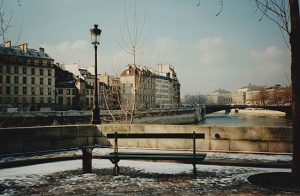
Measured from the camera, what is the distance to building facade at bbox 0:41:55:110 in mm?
65562

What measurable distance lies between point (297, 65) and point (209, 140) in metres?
4.57

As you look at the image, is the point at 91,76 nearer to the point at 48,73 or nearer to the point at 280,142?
the point at 48,73

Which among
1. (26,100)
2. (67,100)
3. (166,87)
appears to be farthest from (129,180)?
(166,87)

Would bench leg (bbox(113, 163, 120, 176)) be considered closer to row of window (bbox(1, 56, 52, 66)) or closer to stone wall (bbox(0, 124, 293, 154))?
stone wall (bbox(0, 124, 293, 154))

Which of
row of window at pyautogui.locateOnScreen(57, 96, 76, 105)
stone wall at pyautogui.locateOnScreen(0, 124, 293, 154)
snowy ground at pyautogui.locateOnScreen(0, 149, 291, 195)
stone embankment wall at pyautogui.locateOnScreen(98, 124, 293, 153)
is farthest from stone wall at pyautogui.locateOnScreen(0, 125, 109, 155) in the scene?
row of window at pyautogui.locateOnScreen(57, 96, 76, 105)

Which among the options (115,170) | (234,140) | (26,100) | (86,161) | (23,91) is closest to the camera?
(115,170)

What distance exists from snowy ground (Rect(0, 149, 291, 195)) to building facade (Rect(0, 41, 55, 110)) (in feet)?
197

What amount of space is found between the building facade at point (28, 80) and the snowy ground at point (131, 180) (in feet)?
197

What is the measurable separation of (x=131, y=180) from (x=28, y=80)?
6926 centimetres

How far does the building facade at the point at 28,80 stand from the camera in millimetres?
65562

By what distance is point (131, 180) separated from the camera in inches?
265

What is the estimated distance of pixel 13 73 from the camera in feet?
222

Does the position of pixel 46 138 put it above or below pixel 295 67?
below

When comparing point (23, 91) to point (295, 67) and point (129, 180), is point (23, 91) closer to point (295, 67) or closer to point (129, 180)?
point (129, 180)
